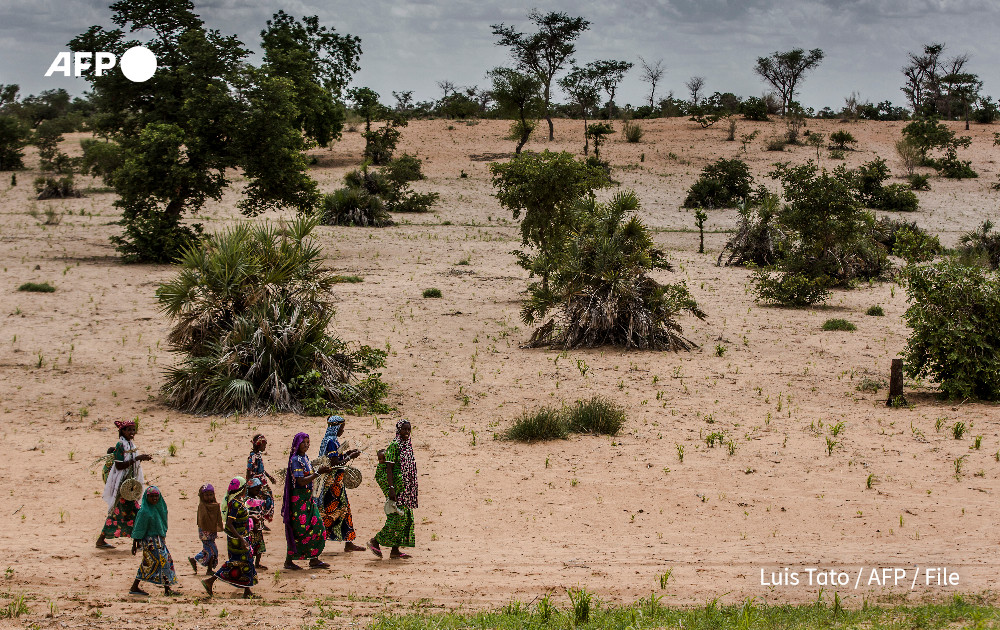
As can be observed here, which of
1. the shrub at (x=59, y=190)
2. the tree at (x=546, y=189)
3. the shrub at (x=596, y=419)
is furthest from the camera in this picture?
the shrub at (x=59, y=190)

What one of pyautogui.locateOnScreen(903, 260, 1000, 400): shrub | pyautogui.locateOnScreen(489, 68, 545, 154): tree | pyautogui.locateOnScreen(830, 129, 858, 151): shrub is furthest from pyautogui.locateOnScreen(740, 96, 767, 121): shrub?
pyautogui.locateOnScreen(903, 260, 1000, 400): shrub

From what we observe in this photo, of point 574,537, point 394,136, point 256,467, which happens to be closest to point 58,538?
point 256,467

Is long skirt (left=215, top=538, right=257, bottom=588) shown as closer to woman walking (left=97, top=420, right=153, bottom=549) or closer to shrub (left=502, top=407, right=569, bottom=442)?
woman walking (left=97, top=420, right=153, bottom=549)

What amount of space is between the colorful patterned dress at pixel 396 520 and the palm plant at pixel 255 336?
4726mm

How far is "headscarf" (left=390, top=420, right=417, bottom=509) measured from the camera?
775 centimetres

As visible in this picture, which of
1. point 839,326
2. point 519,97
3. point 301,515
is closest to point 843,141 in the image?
point 519,97

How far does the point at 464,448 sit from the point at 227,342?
3738 mm

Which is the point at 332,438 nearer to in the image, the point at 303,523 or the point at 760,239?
the point at 303,523

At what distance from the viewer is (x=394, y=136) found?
153ft

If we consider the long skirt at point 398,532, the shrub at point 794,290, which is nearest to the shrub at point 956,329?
the shrub at point 794,290

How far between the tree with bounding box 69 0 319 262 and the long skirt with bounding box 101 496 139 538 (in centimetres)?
1787

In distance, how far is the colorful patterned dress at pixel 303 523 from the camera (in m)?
7.49

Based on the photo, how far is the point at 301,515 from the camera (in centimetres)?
751

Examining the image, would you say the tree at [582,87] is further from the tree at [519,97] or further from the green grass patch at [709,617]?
the green grass patch at [709,617]
